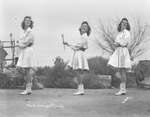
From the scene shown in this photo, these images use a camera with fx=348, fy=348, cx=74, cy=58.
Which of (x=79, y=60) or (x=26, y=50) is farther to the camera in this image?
(x=79, y=60)

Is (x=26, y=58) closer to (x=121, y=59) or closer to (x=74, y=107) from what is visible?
(x=121, y=59)

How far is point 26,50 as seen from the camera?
298 inches

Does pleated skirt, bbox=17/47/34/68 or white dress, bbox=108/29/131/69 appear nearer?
pleated skirt, bbox=17/47/34/68

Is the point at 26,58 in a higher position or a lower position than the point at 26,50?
lower

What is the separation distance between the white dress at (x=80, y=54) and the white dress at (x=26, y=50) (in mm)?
984

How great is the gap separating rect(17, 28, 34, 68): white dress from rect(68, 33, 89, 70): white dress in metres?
0.98

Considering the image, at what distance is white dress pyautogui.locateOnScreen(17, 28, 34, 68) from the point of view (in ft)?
24.6

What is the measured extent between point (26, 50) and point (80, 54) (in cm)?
124

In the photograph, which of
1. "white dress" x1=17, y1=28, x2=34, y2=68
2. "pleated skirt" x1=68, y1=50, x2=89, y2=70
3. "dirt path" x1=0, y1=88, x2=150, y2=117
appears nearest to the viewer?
"dirt path" x1=0, y1=88, x2=150, y2=117

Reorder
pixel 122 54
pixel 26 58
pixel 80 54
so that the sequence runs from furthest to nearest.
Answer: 1. pixel 80 54
2. pixel 122 54
3. pixel 26 58

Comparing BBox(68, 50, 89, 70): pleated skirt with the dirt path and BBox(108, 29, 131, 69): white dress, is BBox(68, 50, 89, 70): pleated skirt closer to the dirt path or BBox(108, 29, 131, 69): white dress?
BBox(108, 29, 131, 69): white dress

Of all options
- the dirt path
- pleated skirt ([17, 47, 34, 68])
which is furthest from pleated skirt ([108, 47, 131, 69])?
pleated skirt ([17, 47, 34, 68])

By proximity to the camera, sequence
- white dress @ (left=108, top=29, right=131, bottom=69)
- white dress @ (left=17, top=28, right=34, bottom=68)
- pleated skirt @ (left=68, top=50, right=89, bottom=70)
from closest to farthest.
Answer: white dress @ (left=17, top=28, right=34, bottom=68), white dress @ (left=108, top=29, right=131, bottom=69), pleated skirt @ (left=68, top=50, right=89, bottom=70)

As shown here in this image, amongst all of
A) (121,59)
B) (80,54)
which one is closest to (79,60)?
(80,54)
